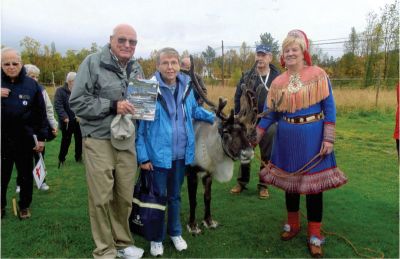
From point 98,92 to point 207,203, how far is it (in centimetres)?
231

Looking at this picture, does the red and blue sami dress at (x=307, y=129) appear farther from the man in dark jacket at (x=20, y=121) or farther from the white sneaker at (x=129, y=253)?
the man in dark jacket at (x=20, y=121)

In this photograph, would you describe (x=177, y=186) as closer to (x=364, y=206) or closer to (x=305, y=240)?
(x=305, y=240)

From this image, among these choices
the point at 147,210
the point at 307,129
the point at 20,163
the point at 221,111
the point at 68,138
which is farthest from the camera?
the point at 68,138

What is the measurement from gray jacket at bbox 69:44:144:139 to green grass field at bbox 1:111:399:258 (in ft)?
5.56

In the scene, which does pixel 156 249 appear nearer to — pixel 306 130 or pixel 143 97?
pixel 143 97

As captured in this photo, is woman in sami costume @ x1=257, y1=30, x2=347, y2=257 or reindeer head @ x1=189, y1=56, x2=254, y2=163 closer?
woman in sami costume @ x1=257, y1=30, x2=347, y2=257

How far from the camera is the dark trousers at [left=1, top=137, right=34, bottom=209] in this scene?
17.5ft

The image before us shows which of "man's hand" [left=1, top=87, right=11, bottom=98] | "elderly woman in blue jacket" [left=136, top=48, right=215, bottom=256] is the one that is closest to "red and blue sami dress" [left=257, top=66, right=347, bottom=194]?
"elderly woman in blue jacket" [left=136, top=48, right=215, bottom=256]

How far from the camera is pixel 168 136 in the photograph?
4141 mm

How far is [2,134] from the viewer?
17.4 ft

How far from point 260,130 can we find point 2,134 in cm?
368

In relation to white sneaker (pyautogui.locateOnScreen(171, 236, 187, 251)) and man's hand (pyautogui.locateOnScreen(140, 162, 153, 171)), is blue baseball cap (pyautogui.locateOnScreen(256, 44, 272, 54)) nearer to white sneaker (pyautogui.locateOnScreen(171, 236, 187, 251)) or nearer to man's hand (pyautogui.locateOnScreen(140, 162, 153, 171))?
man's hand (pyautogui.locateOnScreen(140, 162, 153, 171))

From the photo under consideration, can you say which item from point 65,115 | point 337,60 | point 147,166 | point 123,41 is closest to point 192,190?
point 147,166

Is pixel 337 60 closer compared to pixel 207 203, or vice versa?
pixel 207 203
